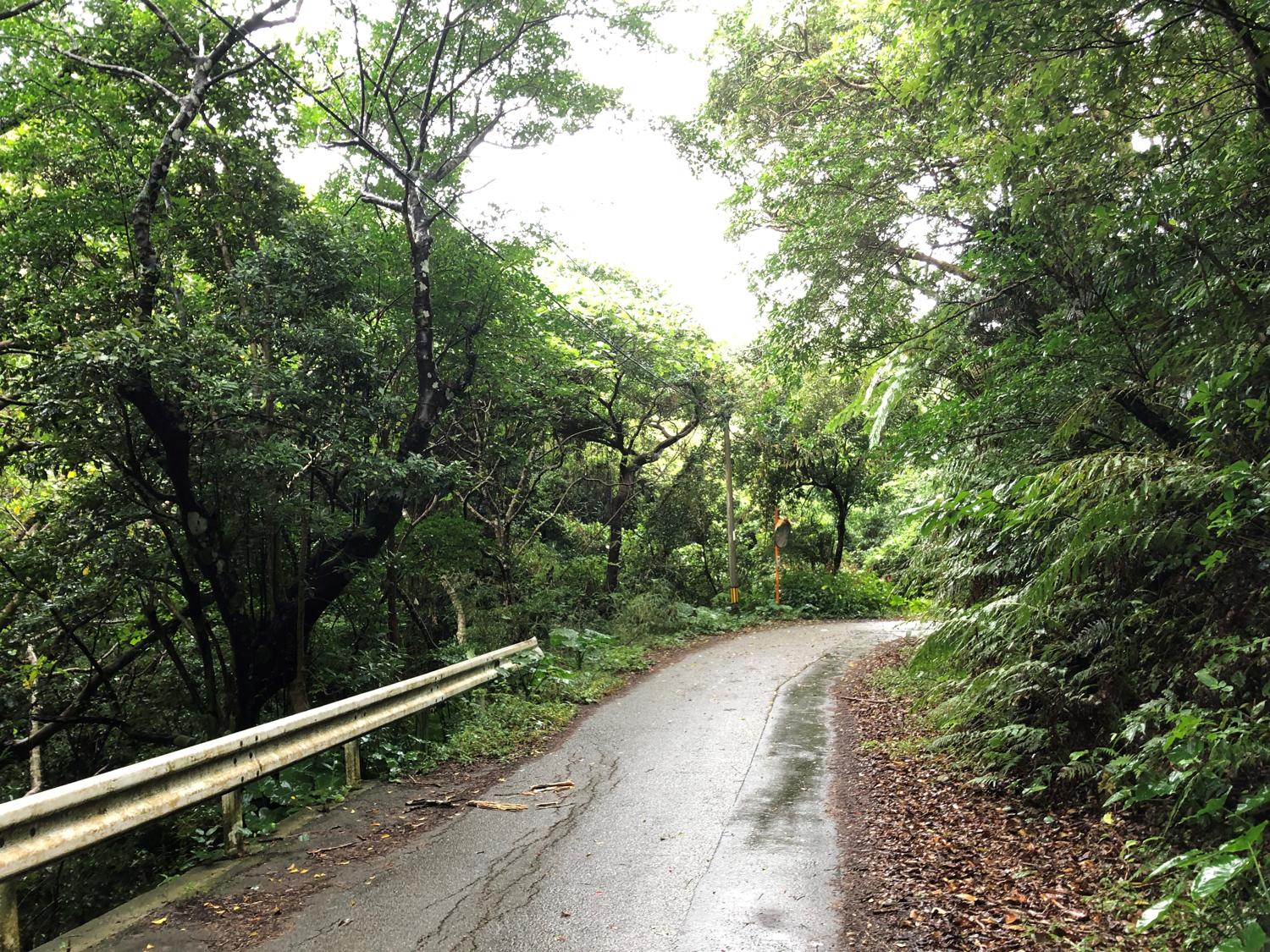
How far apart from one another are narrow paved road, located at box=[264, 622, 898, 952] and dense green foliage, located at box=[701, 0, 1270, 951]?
173 cm

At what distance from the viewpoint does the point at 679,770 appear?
22.6 feet

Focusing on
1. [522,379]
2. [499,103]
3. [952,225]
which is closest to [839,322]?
[952,225]

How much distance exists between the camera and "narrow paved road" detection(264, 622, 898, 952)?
3881 millimetres

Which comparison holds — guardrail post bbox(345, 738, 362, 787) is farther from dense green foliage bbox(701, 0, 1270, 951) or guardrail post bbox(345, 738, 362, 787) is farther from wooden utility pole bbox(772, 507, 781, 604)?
wooden utility pole bbox(772, 507, 781, 604)

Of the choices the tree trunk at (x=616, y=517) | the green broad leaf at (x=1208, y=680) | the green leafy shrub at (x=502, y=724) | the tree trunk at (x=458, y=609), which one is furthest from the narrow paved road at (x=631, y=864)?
the tree trunk at (x=616, y=517)

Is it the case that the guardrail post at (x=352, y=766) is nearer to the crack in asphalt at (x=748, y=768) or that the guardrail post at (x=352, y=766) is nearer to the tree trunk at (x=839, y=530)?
the crack in asphalt at (x=748, y=768)

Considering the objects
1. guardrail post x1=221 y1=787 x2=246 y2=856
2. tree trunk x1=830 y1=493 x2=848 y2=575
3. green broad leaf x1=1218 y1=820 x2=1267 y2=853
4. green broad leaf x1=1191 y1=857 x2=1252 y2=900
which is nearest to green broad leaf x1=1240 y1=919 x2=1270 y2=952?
green broad leaf x1=1191 y1=857 x2=1252 y2=900

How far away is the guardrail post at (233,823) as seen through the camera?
4980 mm

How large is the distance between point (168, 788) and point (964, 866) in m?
4.68

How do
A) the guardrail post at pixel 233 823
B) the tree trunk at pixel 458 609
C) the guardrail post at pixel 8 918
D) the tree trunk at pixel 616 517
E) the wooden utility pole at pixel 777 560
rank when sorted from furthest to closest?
the wooden utility pole at pixel 777 560 < the tree trunk at pixel 616 517 < the tree trunk at pixel 458 609 < the guardrail post at pixel 233 823 < the guardrail post at pixel 8 918

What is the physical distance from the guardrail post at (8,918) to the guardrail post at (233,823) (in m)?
1.60

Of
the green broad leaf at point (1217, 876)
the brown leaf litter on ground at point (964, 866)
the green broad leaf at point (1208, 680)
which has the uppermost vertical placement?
the green broad leaf at point (1208, 680)

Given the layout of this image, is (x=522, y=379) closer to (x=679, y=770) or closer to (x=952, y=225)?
(x=952, y=225)

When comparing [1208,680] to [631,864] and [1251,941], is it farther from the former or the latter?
[631,864]
